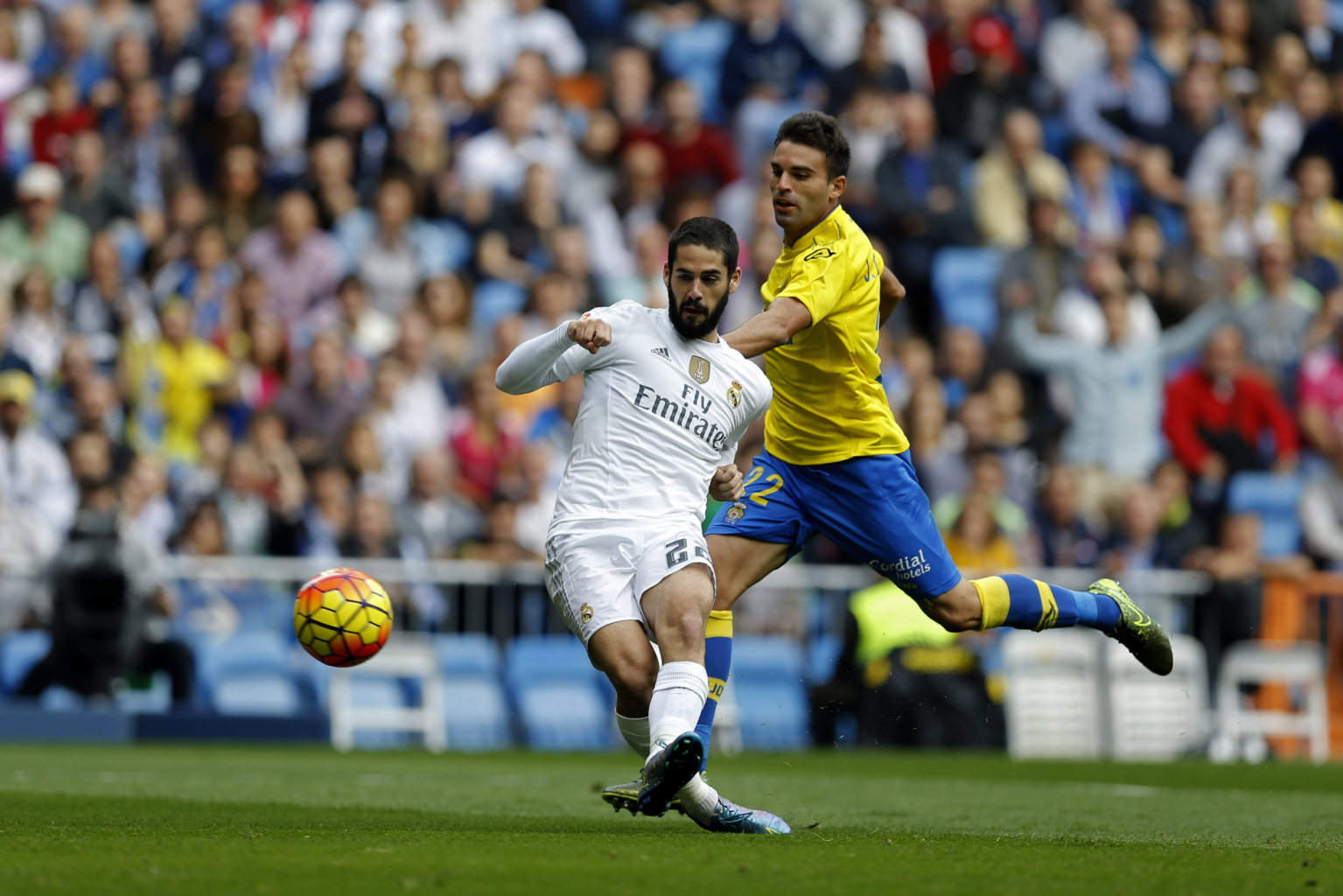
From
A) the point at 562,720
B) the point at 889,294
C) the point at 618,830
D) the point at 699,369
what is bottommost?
the point at 618,830

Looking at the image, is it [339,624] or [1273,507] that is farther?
[1273,507]

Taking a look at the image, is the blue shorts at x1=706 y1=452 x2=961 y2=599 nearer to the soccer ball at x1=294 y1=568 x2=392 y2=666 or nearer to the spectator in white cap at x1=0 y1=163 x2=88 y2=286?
the soccer ball at x1=294 y1=568 x2=392 y2=666

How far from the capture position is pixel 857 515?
8094mm

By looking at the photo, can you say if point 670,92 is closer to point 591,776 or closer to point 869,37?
point 869,37

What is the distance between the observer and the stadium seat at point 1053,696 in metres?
15.4

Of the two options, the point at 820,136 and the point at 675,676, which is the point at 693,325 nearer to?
the point at 820,136

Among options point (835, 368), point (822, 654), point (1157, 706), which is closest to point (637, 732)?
point (835, 368)

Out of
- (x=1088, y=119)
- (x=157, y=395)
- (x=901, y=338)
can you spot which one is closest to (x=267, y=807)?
(x=157, y=395)

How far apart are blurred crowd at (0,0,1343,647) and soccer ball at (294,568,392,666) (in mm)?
6844

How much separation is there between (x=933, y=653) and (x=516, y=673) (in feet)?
10.6

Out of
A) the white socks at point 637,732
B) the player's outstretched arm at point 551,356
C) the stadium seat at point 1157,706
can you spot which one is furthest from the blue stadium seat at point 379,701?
the player's outstretched arm at point 551,356

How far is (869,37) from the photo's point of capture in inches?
743

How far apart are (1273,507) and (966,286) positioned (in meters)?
3.51

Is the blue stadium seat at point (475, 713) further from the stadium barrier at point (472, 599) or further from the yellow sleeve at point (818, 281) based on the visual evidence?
the yellow sleeve at point (818, 281)
